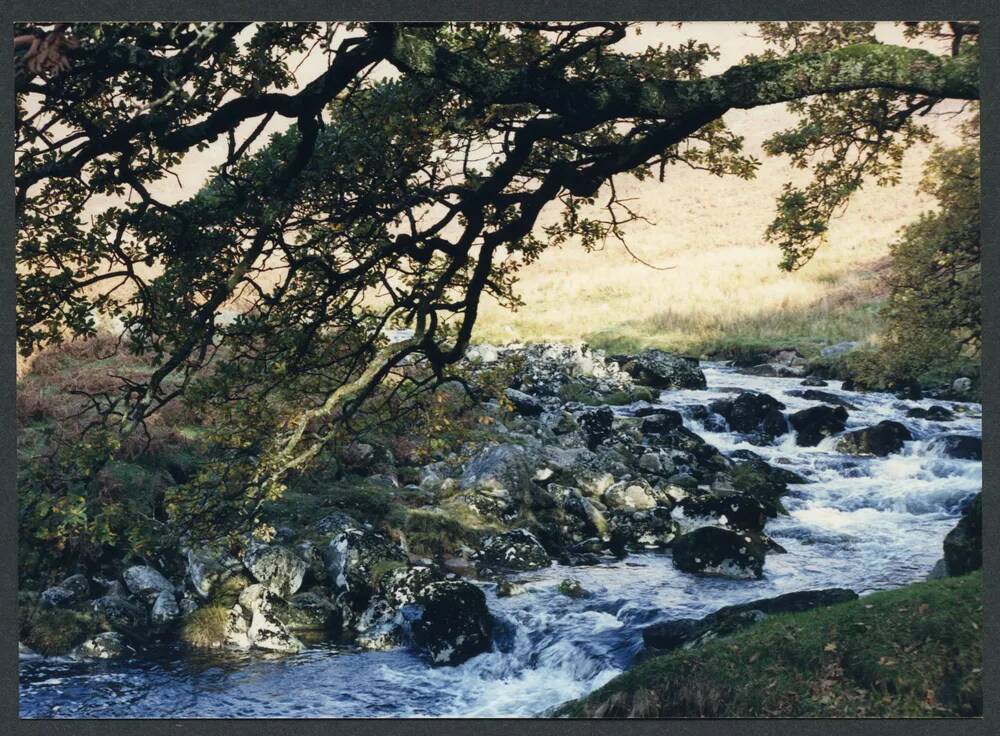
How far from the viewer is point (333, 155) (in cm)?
629

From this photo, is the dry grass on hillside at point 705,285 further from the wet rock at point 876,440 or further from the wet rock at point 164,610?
the wet rock at point 164,610

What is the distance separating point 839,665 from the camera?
6043 mm

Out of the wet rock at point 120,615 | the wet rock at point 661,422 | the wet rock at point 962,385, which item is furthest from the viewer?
the wet rock at point 661,422

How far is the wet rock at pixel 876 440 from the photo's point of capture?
10.1 metres

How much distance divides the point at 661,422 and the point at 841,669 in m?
6.63

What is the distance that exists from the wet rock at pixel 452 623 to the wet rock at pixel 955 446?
4.08 metres

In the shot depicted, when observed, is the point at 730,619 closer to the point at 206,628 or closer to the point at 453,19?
the point at 206,628

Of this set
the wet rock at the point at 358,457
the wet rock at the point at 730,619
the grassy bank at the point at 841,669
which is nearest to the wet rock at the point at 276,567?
the wet rock at the point at 358,457

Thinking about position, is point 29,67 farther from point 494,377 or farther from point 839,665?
point 839,665

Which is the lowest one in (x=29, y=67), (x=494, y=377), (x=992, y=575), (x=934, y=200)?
(x=992, y=575)

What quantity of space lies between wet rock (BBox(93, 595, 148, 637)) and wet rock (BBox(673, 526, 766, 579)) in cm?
435

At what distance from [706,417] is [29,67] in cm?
905

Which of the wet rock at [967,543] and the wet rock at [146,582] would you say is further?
the wet rock at [146,582]

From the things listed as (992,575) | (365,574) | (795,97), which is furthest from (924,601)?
(365,574)
